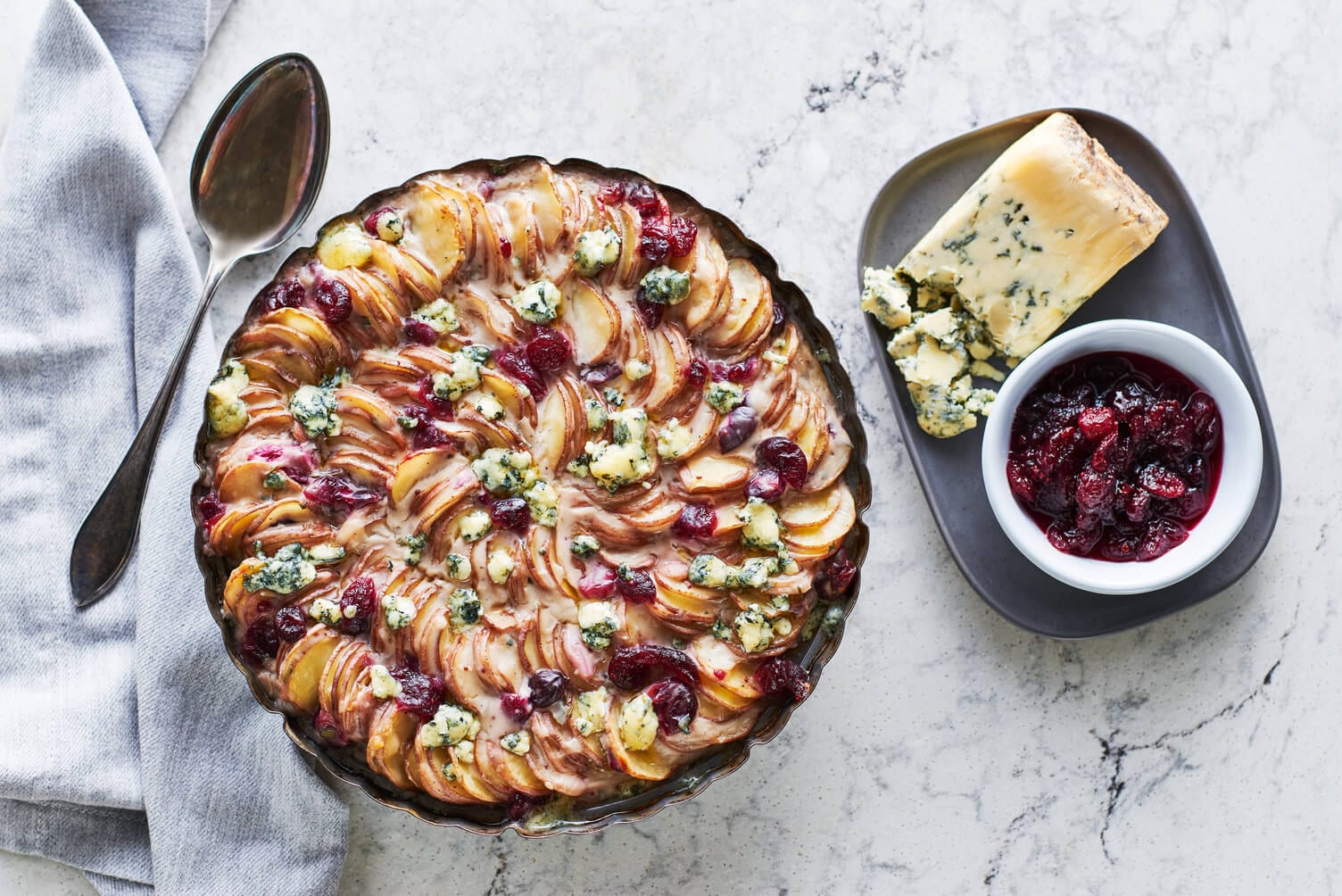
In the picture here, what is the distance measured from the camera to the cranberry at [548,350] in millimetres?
2432

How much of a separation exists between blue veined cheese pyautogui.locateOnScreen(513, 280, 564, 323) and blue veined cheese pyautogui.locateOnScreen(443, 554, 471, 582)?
53 centimetres

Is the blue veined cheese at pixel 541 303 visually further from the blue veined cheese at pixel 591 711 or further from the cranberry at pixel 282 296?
the blue veined cheese at pixel 591 711

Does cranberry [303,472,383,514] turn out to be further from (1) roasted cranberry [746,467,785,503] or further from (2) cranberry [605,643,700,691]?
(1) roasted cranberry [746,467,785,503]

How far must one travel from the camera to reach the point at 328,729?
2451 millimetres

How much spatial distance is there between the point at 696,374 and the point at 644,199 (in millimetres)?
406

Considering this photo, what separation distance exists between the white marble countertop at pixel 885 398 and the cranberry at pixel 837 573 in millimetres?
579

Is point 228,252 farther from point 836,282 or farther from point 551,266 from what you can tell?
point 836,282

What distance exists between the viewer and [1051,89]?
314 cm

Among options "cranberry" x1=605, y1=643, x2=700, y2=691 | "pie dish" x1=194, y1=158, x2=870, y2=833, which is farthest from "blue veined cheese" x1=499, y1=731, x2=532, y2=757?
"cranberry" x1=605, y1=643, x2=700, y2=691

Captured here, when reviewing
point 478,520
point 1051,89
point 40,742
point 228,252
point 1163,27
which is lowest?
point 40,742

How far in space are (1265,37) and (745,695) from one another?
2355mm

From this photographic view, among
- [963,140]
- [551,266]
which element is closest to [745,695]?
[551,266]

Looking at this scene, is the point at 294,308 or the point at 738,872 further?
the point at 738,872

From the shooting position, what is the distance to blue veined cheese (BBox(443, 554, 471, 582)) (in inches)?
95.8
